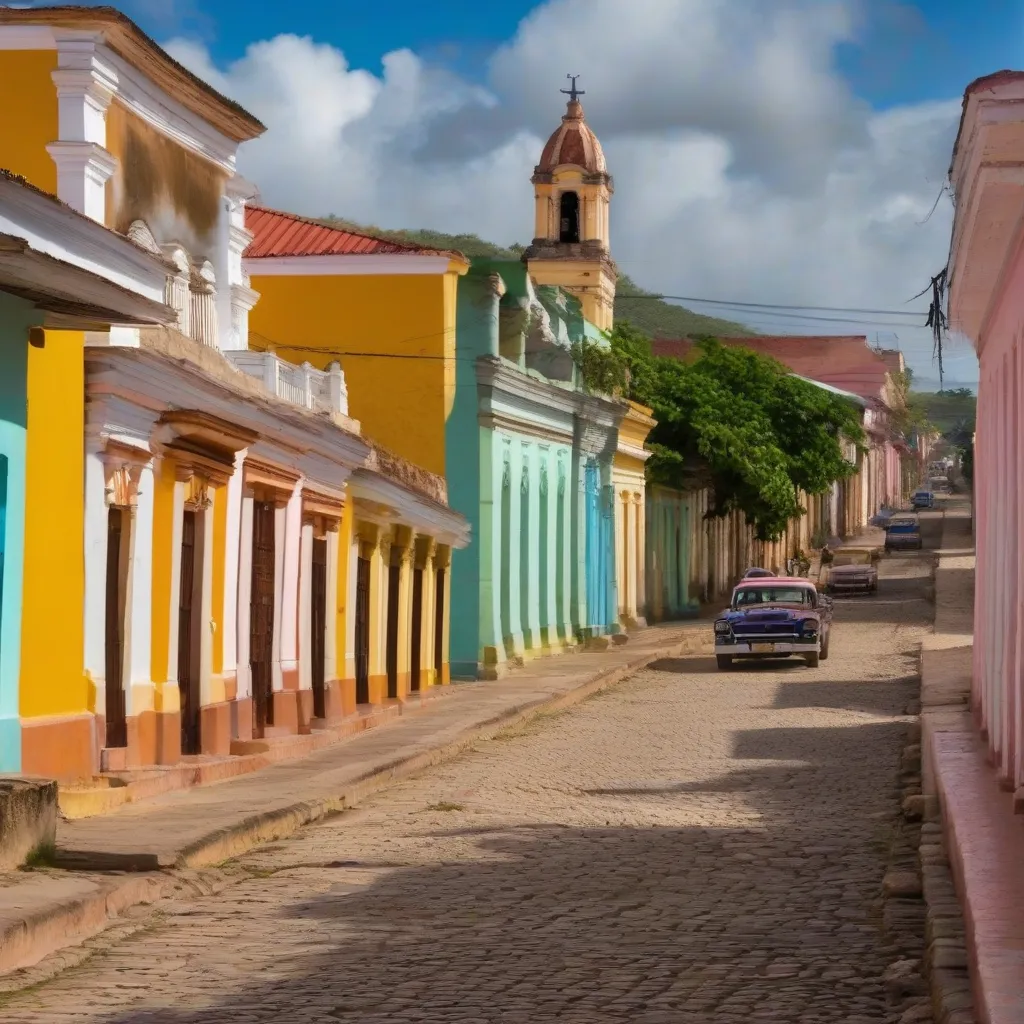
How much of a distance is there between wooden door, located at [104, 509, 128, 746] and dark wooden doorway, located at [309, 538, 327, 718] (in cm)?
638

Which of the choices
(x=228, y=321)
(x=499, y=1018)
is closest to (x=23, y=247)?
(x=499, y=1018)

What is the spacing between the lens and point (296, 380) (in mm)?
20328

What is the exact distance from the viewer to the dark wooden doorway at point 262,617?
18.3m

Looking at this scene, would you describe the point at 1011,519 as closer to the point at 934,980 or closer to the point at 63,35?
the point at 934,980

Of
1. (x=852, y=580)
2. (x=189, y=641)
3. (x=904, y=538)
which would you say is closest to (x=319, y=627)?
(x=189, y=641)

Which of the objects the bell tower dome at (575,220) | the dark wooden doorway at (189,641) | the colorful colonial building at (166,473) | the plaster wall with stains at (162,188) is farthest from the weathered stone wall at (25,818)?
the bell tower dome at (575,220)

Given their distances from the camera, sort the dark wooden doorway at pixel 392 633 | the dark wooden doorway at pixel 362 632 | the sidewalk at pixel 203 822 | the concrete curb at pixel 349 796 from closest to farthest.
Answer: the sidewalk at pixel 203 822 < the concrete curb at pixel 349 796 < the dark wooden doorway at pixel 362 632 < the dark wooden doorway at pixel 392 633

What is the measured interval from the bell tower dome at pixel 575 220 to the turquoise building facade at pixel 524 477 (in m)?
12.0

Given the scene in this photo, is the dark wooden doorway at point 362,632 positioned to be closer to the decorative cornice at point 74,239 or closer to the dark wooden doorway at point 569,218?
the decorative cornice at point 74,239

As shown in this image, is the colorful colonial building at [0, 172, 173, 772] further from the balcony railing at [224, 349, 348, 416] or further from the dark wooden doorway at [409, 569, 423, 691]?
the dark wooden doorway at [409, 569, 423, 691]

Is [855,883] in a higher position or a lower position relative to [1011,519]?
lower

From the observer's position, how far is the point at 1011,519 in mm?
10852

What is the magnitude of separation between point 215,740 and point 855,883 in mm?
7654

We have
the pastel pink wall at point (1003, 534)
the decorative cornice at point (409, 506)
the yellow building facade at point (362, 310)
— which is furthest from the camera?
the yellow building facade at point (362, 310)
